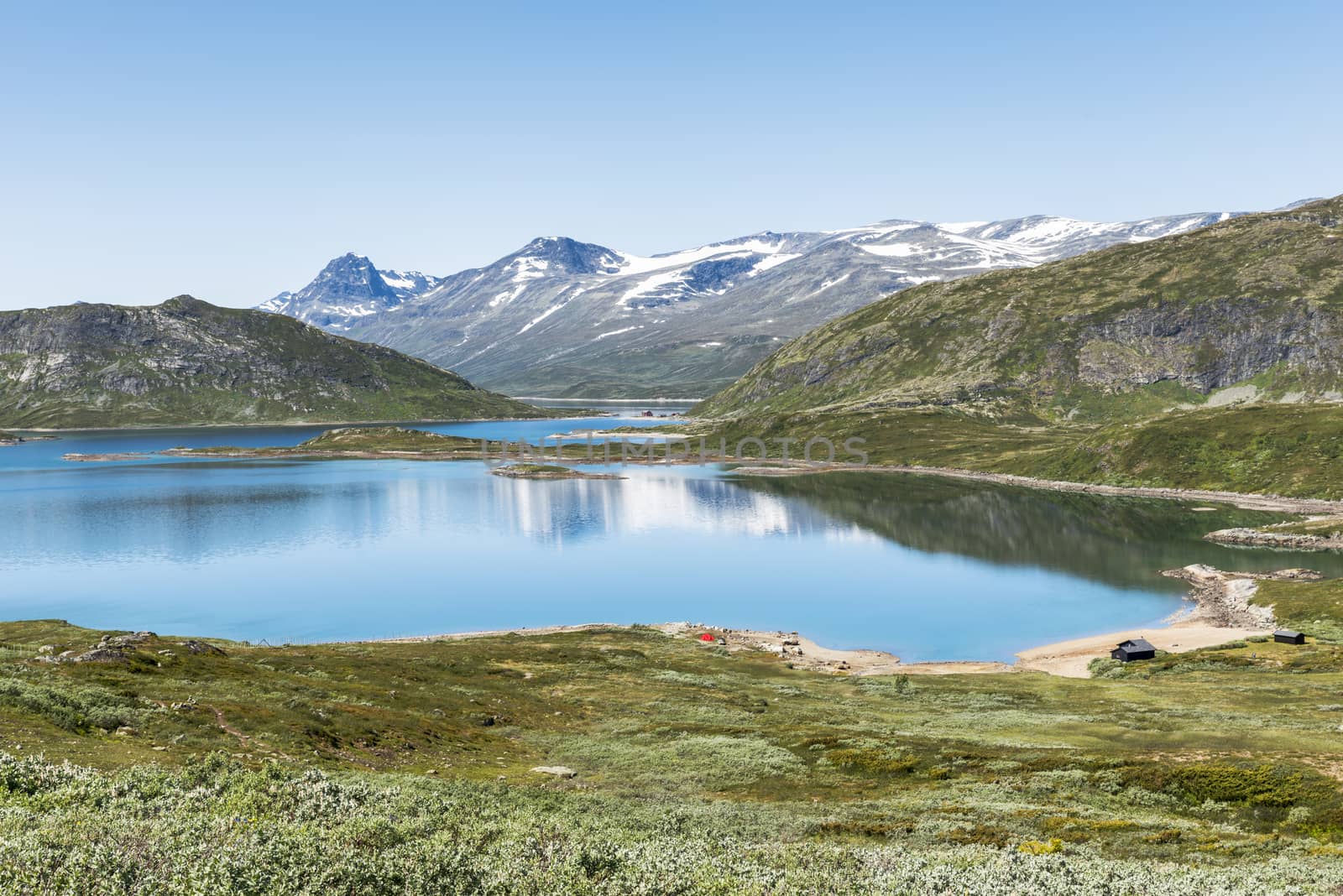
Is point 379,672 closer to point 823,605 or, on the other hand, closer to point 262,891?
point 262,891

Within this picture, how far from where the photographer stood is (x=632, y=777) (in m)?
46.4

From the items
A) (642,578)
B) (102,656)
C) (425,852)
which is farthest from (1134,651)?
(102,656)

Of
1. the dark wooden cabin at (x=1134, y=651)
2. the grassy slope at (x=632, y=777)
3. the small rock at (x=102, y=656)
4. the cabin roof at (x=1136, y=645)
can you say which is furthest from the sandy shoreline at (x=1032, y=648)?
the small rock at (x=102, y=656)

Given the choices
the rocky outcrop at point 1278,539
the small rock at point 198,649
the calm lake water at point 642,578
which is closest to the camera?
the small rock at point 198,649

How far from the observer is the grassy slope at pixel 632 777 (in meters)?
25.1

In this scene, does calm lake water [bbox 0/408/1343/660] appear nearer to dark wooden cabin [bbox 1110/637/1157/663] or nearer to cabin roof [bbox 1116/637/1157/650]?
dark wooden cabin [bbox 1110/637/1157/663]

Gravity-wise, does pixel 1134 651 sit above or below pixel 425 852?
below

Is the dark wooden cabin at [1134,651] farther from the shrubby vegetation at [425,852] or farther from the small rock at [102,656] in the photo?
the small rock at [102,656]

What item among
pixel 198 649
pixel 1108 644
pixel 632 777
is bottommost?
pixel 1108 644

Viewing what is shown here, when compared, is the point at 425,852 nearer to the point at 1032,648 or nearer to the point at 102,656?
the point at 102,656

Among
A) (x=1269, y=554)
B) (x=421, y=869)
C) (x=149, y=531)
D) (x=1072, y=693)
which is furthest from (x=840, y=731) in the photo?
(x=149, y=531)

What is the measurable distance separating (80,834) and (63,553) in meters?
178

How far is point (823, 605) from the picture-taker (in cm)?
13475

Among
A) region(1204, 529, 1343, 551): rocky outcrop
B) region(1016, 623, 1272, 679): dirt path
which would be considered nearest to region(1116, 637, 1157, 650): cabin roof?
region(1016, 623, 1272, 679): dirt path
